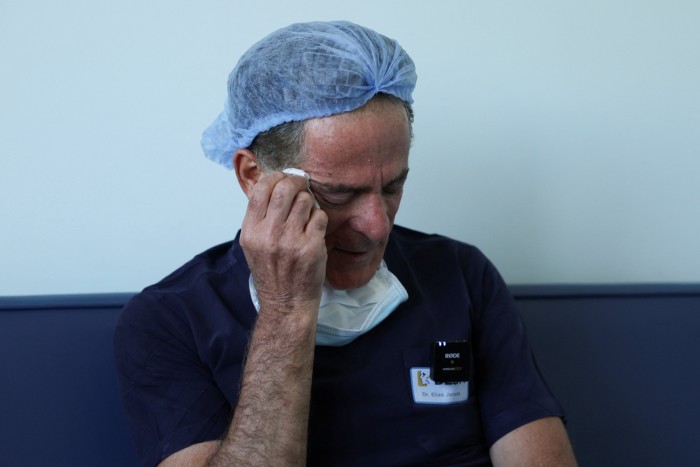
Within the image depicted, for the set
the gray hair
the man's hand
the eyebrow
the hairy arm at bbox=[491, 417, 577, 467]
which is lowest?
the hairy arm at bbox=[491, 417, 577, 467]

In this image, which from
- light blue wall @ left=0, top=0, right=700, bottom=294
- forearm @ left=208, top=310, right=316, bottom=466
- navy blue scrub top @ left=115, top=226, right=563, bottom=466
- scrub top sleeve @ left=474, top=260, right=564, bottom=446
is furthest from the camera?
light blue wall @ left=0, top=0, right=700, bottom=294

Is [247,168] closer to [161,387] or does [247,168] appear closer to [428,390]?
[161,387]

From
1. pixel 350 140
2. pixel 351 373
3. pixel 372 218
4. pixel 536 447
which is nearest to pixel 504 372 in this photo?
pixel 536 447

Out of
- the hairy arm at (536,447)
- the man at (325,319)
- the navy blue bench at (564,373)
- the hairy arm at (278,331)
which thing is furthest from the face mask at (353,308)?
the navy blue bench at (564,373)

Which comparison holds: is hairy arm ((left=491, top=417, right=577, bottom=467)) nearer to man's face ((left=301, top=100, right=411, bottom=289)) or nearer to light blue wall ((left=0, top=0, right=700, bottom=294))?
man's face ((left=301, top=100, right=411, bottom=289))

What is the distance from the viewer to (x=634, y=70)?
6.27 feet

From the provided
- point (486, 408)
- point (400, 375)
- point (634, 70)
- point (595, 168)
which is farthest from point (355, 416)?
point (634, 70)

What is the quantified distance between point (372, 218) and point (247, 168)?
24 cm

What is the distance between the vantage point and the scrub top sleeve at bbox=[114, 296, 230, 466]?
4.19 ft

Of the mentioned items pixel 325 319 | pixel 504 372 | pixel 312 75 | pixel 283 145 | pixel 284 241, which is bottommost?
pixel 504 372

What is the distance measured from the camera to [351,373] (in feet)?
4.58

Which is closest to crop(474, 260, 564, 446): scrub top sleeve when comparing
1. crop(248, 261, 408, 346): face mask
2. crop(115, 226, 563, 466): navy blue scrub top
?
crop(115, 226, 563, 466): navy blue scrub top

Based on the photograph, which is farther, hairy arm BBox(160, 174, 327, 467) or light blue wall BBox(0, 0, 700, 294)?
light blue wall BBox(0, 0, 700, 294)

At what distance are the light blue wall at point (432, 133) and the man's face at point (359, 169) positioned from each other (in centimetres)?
56
